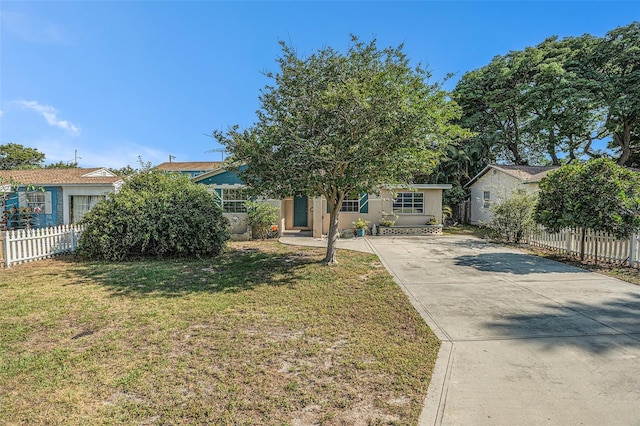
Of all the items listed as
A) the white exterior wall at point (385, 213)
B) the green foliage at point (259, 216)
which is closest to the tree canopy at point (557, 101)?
the white exterior wall at point (385, 213)

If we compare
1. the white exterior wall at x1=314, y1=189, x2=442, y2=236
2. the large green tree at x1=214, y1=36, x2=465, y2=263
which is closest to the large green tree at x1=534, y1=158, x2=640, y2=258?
the large green tree at x1=214, y1=36, x2=465, y2=263

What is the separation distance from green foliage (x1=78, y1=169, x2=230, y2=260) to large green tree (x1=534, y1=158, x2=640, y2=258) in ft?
34.0

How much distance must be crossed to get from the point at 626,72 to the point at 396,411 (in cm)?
2691

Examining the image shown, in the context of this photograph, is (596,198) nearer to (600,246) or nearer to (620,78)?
(600,246)

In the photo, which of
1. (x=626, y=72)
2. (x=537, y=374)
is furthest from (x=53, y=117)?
(x=626, y=72)

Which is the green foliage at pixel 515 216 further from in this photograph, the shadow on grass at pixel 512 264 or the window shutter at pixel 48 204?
Answer: the window shutter at pixel 48 204

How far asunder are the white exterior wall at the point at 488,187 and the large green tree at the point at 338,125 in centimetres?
1169

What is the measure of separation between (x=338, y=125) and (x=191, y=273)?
5.24 m

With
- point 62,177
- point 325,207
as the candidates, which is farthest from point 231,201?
point 62,177

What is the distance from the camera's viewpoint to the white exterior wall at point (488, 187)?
697 inches

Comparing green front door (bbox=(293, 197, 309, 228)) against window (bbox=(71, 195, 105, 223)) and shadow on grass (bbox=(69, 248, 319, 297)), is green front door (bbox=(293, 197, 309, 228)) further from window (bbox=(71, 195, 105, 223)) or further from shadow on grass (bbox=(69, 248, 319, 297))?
window (bbox=(71, 195, 105, 223))

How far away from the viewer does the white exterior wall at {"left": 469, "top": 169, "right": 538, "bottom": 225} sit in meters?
17.7

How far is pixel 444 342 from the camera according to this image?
413cm

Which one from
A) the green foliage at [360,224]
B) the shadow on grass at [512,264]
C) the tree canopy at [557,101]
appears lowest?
the shadow on grass at [512,264]
